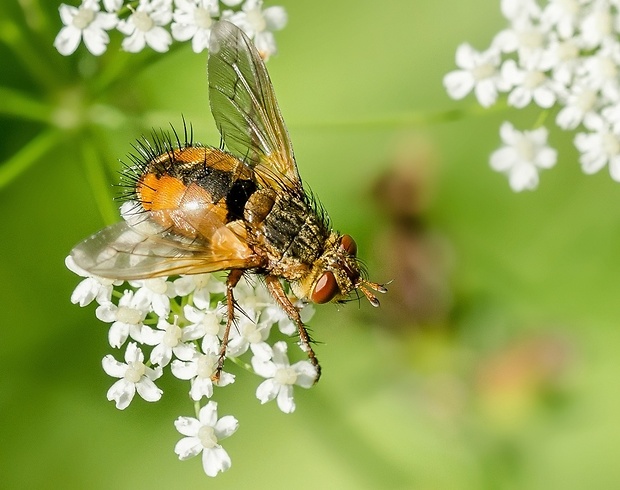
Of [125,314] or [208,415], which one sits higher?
[125,314]

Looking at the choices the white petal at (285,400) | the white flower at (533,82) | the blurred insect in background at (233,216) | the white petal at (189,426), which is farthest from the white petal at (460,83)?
the white petal at (189,426)

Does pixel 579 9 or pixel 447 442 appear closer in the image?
pixel 579 9

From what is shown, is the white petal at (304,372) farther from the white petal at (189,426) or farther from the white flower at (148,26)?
the white flower at (148,26)

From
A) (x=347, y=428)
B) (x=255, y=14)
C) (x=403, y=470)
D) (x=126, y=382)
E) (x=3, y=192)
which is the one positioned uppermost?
(x=255, y=14)

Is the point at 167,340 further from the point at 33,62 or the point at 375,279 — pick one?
the point at 375,279

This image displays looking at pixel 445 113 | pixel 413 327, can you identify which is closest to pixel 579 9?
pixel 445 113

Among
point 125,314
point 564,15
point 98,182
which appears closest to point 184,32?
point 98,182

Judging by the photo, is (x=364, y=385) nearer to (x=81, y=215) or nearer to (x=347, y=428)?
(x=347, y=428)
